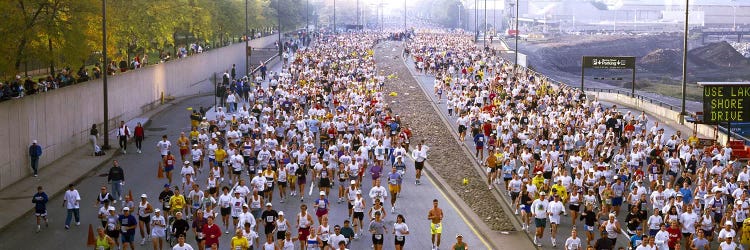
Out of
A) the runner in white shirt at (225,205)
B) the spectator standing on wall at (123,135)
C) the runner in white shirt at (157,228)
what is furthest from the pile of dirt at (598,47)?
the runner in white shirt at (157,228)

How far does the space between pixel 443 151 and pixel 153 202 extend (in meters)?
13.1

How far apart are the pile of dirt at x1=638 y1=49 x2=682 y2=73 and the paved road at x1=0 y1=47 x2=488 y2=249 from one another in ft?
378

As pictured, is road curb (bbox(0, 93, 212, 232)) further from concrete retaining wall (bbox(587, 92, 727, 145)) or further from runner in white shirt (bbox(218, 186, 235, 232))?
concrete retaining wall (bbox(587, 92, 727, 145))

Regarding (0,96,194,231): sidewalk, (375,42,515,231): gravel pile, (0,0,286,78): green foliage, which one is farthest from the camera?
(0,0,286,78): green foliage

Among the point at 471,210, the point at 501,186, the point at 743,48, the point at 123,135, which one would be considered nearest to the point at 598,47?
the point at 743,48

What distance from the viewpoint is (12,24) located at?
33469mm

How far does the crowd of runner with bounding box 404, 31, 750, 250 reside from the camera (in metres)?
20.2

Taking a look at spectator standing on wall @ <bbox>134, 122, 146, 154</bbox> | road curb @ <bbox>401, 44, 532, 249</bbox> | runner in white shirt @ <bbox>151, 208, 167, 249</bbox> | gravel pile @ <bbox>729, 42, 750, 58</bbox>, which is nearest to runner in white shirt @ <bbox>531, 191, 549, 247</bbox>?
road curb @ <bbox>401, 44, 532, 249</bbox>

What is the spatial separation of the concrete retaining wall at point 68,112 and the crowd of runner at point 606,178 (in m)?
13.8

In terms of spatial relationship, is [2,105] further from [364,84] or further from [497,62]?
[497,62]

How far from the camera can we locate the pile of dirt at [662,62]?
140425 mm

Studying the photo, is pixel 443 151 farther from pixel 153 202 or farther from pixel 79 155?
pixel 153 202

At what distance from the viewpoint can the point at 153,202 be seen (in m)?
25.6

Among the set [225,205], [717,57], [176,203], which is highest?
[176,203]
